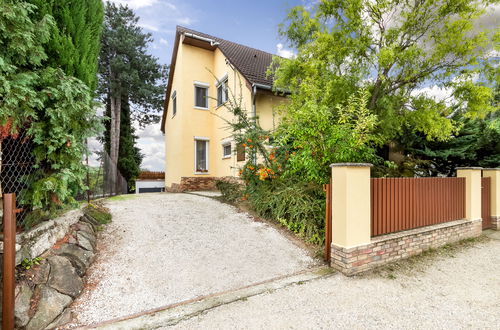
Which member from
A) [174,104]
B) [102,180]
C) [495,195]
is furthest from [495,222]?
[174,104]

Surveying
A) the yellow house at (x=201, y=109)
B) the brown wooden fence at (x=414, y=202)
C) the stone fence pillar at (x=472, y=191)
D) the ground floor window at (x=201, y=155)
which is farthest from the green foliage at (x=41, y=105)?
the ground floor window at (x=201, y=155)

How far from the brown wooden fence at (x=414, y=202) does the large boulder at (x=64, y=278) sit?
442 cm

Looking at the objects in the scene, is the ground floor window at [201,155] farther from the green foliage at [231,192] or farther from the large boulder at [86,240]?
the large boulder at [86,240]

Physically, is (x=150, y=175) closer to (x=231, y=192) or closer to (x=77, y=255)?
(x=231, y=192)

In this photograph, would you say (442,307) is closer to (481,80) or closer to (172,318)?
(172,318)

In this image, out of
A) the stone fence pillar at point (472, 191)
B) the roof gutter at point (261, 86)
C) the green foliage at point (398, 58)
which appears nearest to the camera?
the stone fence pillar at point (472, 191)

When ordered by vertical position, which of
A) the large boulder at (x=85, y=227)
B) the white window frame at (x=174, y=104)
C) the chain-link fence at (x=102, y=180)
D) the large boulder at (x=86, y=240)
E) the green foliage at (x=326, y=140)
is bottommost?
the large boulder at (x=86, y=240)

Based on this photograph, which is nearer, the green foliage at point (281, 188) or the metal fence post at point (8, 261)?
the metal fence post at point (8, 261)

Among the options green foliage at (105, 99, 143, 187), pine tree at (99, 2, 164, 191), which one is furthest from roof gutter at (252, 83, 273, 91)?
green foliage at (105, 99, 143, 187)

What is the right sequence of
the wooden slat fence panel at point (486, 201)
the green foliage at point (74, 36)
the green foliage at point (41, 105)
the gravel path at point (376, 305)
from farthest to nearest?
the wooden slat fence panel at point (486, 201)
the green foliage at point (74, 36)
the green foliage at point (41, 105)
the gravel path at point (376, 305)

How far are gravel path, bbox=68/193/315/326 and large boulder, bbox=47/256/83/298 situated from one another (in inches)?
5.2

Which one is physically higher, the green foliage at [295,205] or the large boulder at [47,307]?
the green foliage at [295,205]

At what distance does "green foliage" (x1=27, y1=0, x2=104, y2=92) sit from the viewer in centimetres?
337

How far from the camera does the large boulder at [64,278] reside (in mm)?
2855
